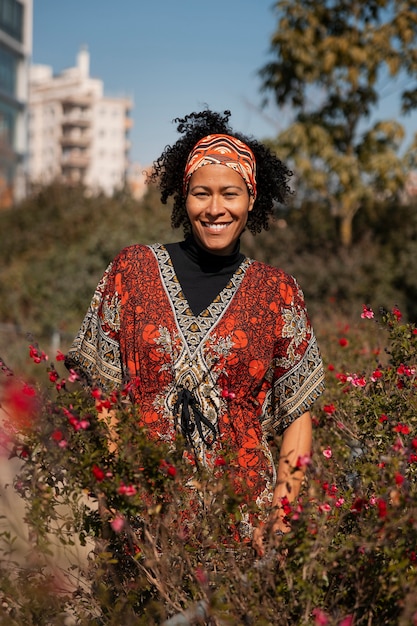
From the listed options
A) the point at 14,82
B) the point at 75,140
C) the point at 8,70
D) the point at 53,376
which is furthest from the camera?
the point at 75,140

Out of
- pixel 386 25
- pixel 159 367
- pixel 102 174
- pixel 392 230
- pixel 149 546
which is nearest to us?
pixel 149 546

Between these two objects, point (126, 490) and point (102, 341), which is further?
point (102, 341)

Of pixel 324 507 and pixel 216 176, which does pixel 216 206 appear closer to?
pixel 216 176

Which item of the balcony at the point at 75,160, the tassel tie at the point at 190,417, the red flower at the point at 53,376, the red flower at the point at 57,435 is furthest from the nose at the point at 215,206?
the balcony at the point at 75,160

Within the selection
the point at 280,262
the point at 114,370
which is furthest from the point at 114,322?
the point at 280,262

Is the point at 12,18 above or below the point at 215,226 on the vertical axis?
above

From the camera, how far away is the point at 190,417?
245cm

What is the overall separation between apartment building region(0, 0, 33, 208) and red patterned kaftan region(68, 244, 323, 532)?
55.1 metres

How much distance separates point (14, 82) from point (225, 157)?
201 feet

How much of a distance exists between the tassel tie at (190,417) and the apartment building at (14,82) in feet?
182

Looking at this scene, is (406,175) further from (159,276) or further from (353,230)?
(159,276)

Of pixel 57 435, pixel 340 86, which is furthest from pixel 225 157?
pixel 340 86

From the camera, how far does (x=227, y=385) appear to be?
2.51 m

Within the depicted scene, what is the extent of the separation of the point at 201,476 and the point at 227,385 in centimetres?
50
